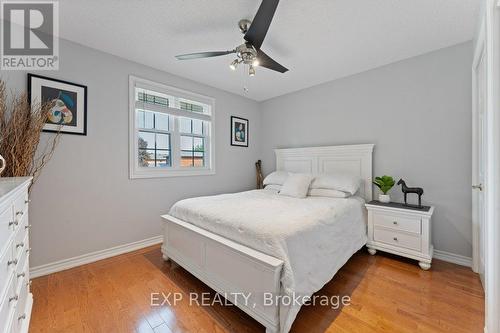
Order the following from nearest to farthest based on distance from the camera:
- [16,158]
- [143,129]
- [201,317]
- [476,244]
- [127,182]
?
[201,317] → [16,158] → [476,244] → [127,182] → [143,129]

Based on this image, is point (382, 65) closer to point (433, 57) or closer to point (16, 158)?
point (433, 57)

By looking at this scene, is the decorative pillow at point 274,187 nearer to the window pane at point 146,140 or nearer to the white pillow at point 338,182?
the white pillow at point 338,182

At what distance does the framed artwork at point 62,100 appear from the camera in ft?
6.84

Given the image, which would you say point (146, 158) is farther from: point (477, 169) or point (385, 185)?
point (477, 169)

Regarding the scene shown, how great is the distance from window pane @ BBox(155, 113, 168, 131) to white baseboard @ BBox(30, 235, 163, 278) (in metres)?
1.61

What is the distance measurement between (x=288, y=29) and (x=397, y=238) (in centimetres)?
256

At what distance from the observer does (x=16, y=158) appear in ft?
5.86

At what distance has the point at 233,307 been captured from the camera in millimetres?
1667

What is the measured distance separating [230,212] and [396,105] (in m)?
2.58

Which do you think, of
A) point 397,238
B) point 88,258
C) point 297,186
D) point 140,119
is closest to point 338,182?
point 297,186

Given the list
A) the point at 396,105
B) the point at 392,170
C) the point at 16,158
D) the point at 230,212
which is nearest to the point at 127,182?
the point at 16,158

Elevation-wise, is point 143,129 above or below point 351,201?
above

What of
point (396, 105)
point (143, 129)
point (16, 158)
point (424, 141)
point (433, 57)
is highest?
point (433, 57)
